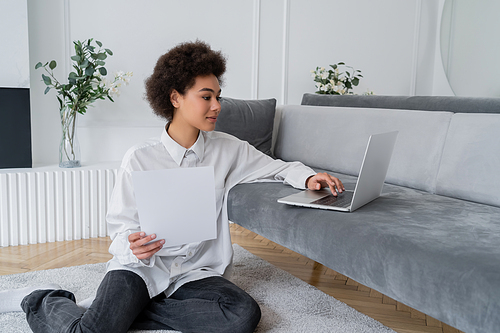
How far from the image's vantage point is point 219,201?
179cm

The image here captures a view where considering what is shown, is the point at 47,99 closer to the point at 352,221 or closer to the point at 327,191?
the point at 327,191

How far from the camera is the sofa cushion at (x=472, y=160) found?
5.65 ft

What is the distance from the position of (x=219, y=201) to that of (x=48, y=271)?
1.03 metres

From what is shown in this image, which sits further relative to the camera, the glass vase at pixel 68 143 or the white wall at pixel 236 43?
the white wall at pixel 236 43

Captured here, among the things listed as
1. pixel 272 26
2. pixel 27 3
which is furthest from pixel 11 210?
pixel 272 26

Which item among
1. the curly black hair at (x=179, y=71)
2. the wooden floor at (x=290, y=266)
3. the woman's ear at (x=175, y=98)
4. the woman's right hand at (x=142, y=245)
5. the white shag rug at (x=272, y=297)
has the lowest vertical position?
the wooden floor at (x=290, y=266)

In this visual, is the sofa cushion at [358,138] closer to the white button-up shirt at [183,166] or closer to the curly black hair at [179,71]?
the white button-up shirt at [183,166]

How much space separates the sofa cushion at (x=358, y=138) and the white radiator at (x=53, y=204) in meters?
1.17

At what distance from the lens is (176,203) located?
139 cm

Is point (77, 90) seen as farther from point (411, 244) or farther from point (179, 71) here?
point (411, 244)

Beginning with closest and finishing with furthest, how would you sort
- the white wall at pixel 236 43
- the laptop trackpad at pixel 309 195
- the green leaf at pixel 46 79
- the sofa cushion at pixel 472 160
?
the laptop trackpad at pixel 309 195
the sofa cushion at pixel 472 160
the green leaf at pixel 46 79
the white wall at pixel 236 43

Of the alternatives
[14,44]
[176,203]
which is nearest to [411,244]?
[176,203]

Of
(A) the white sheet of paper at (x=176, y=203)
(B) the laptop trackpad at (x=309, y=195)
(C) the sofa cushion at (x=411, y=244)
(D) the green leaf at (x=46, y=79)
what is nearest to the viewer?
(C) the sofa cushion at (x=411, y=244)

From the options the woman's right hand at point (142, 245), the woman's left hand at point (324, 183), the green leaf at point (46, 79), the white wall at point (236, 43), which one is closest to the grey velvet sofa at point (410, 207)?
the woman's left hand at point (324, 183)
